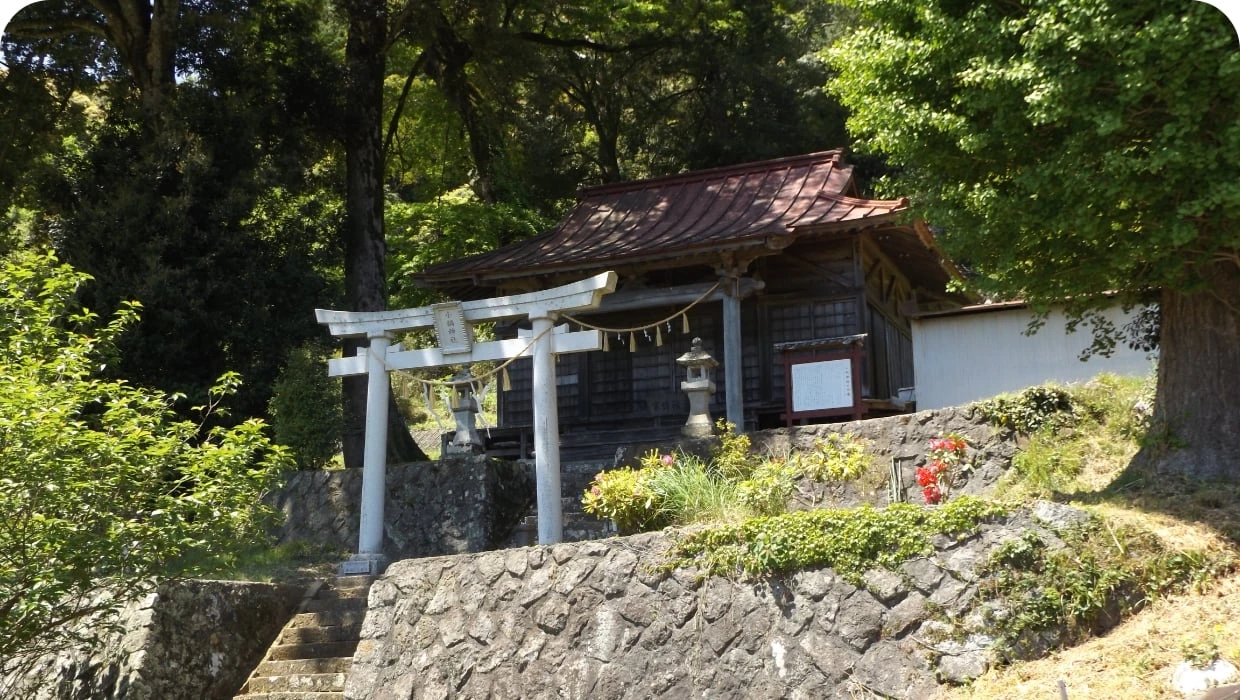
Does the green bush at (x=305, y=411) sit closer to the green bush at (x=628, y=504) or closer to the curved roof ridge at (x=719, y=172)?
the curved roof ridge at (x=719, y=172)

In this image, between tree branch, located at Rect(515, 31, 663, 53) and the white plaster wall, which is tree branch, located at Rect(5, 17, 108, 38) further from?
the white plaster wall

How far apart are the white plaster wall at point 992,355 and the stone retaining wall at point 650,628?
9.21 meters

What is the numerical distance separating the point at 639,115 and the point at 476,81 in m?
5.51

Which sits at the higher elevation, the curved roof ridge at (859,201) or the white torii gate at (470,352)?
the curved roof ridge at (859,201)

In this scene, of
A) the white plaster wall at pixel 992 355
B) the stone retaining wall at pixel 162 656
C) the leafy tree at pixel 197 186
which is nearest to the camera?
the stone retaining wall at pixel 162 656

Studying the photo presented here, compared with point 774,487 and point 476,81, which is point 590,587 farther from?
point 476,81

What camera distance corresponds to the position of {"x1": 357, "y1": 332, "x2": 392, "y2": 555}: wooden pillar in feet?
42.8

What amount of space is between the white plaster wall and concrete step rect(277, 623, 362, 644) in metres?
10.1

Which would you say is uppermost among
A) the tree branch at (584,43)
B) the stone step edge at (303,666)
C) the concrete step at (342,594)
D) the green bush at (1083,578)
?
the tree branch at (584,43)

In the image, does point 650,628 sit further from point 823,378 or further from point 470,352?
point 823,378

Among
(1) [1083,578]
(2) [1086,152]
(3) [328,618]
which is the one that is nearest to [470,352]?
(3) [328,618]

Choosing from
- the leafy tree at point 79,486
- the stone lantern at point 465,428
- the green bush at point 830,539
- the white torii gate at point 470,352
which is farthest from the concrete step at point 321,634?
the stone lantern at point 465,428

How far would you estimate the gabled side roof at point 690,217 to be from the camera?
15742 mm

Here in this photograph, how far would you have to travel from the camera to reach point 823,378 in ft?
49.8
